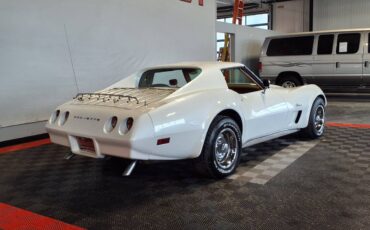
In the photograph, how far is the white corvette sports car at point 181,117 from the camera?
2.97 m

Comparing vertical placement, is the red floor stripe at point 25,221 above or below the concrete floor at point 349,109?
above

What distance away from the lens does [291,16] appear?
55.9 ft

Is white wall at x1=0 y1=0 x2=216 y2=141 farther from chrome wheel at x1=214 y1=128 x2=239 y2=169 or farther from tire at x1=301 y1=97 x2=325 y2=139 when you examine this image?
tire at x1=301 y1=97 x2=325 y2=139

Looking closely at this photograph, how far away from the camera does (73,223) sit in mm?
2715

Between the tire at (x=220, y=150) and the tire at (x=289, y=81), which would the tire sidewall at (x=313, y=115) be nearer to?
the tire at (x=220, y=150)

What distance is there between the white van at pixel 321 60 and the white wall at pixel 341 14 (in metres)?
6.55

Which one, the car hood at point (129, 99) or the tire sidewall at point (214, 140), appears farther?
the tire sidewall at point (214, 140)

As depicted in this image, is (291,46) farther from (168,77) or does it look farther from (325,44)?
(168,77)

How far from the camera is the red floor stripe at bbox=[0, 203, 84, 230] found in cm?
267

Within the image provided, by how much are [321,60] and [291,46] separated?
3.13 feet

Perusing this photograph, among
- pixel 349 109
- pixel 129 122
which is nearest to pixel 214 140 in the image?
pixel 129 122

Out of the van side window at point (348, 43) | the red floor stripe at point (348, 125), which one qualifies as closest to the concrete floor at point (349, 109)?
the red floor stripe at point (348, 125)

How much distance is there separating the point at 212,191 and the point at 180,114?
77 cm

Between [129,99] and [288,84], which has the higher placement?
[129,99]
